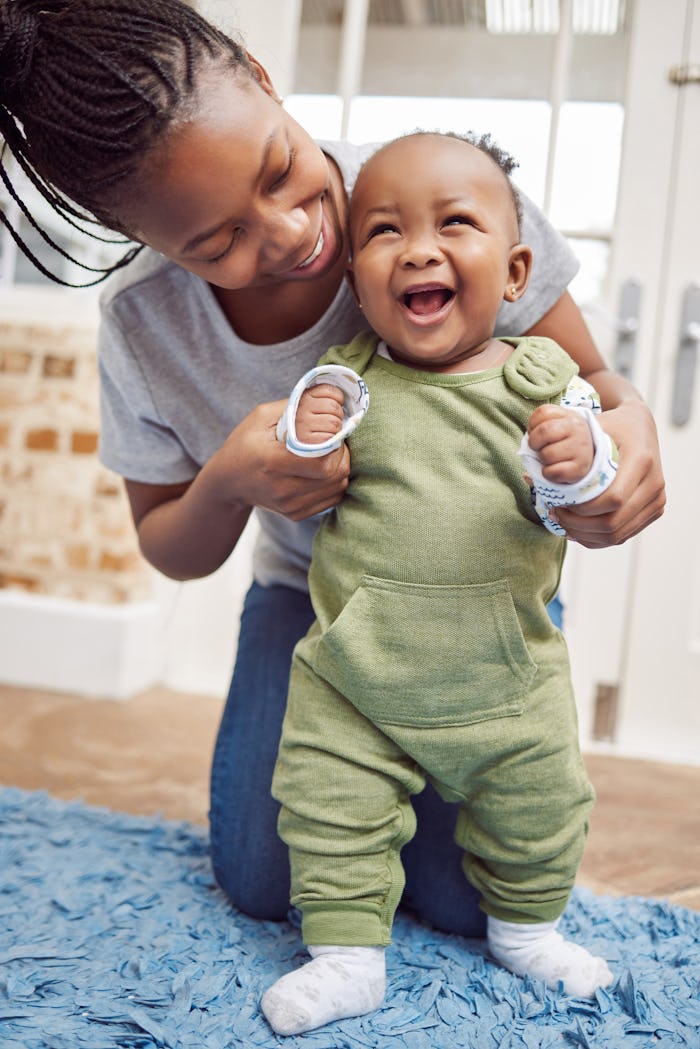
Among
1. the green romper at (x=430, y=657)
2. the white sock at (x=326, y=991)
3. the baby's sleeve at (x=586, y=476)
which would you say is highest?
the baby's sleeve at (x=586, y=476)

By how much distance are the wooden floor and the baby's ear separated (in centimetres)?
89

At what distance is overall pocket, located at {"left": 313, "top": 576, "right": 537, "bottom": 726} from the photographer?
0.96 m

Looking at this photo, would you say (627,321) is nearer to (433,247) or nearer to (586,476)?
(433,247)

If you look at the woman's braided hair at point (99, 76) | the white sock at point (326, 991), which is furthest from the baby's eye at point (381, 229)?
the white sock at point (326, 991)

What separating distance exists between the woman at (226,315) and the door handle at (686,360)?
98 cm

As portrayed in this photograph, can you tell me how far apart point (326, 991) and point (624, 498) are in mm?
561

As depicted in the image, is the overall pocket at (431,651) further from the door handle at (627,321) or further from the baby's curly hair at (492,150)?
the door handle at (627,321)

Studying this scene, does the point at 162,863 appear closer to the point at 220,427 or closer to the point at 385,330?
the point at 220,427

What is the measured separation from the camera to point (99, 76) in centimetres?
88

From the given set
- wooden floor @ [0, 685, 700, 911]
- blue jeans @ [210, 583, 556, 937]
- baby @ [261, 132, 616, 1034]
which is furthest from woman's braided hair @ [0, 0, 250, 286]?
wooden floor @ [0, 685, 700, 911]

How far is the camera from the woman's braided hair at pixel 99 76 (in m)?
0.88

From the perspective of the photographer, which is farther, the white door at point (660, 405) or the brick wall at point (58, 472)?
the brick wall at point (58, 472)

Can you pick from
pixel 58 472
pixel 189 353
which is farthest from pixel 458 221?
pixel 58 472

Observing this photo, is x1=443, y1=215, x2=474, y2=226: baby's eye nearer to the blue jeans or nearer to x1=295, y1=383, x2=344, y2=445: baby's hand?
x1=295, y1=383, x2=344, y2=445: baby's hand
